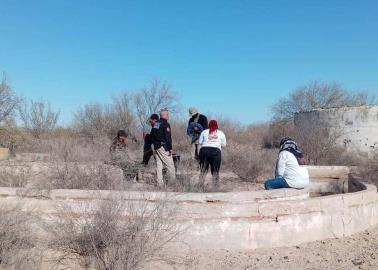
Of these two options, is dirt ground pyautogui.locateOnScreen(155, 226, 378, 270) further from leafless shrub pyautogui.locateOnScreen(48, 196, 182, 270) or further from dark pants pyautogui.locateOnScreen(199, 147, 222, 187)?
dark pants pyautogui.locateOnScreen(199, 147, 222, 187)

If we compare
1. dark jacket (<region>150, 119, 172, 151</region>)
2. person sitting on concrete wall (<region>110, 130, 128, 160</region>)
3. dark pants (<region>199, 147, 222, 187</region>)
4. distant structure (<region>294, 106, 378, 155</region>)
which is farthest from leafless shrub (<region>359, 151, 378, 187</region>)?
distant structure (<region>294, 106, 378, 155</region>)

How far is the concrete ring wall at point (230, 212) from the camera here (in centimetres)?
608

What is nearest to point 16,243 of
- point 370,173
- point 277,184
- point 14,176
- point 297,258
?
point 14,176

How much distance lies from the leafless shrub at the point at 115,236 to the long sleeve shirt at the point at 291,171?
2262 mm

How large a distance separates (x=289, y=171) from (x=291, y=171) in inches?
1.4

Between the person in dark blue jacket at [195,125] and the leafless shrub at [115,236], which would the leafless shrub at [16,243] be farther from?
the person in dark blue jacket at [195,125]

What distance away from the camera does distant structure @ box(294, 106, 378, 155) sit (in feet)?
75.5

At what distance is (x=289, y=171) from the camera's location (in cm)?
720

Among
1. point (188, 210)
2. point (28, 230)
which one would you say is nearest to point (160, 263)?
point (188, 210)

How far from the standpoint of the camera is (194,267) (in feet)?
18.1

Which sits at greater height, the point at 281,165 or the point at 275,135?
the point at 275,135

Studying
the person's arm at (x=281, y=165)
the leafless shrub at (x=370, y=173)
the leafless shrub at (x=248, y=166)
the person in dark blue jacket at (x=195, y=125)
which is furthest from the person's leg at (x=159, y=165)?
the leafless shrub at (x=370, y=173)

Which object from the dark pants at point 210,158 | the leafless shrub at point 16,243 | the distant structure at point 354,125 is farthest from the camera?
the distant structure at point 354,125

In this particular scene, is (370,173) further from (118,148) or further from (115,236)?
(115,236)
